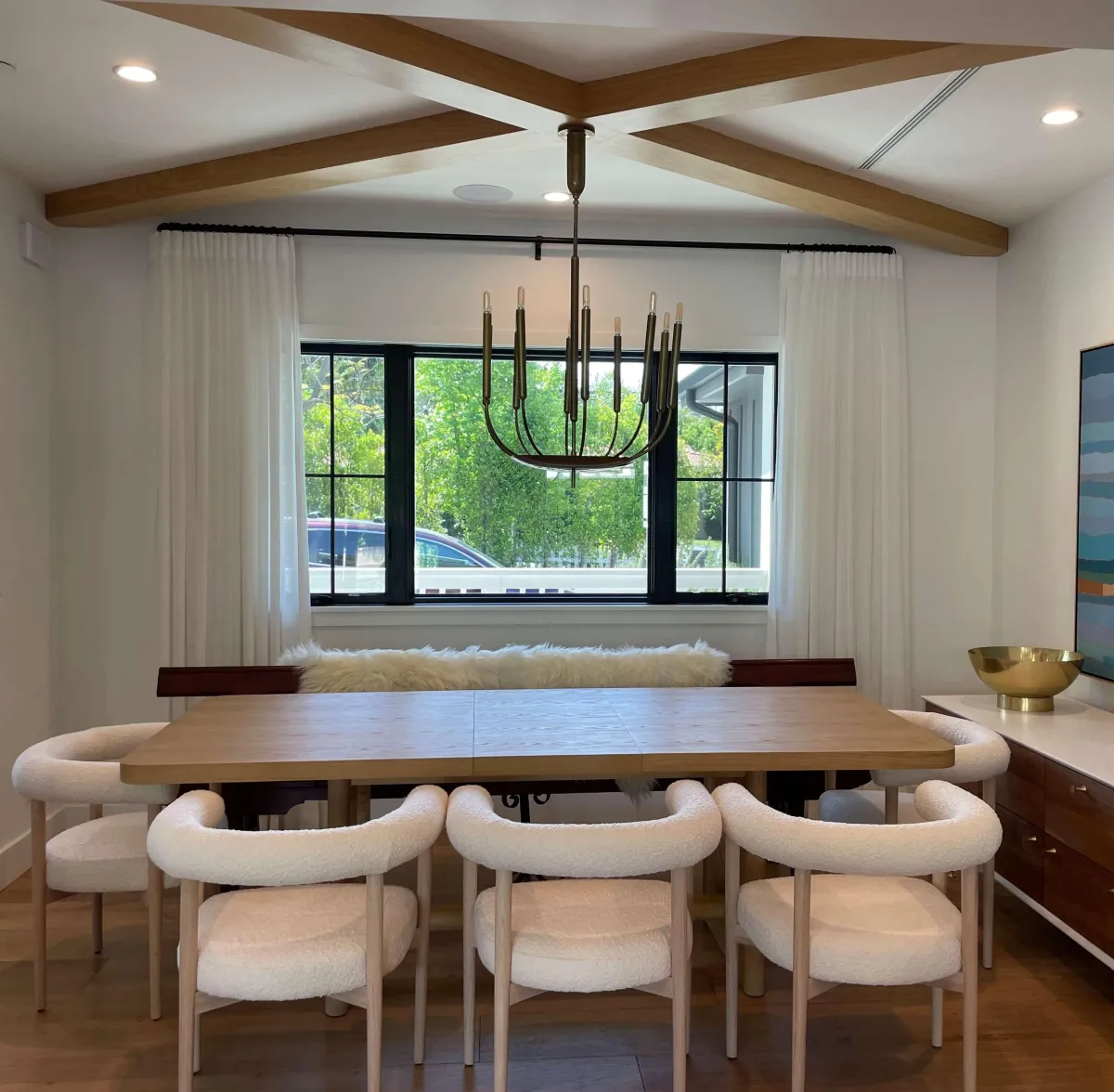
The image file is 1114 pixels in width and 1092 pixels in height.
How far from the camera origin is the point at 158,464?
3.75 meters

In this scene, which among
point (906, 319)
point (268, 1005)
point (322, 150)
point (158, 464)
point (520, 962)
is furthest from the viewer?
point (906, 319)

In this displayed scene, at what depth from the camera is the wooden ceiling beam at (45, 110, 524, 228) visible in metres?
2.98

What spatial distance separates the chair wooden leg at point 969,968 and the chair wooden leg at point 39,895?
7.66 ft

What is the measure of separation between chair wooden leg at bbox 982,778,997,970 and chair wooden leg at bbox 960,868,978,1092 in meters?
0.80

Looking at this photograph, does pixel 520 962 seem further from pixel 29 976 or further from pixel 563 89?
pixel 563 89

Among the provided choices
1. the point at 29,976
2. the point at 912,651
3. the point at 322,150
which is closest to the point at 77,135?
the point at 322,150

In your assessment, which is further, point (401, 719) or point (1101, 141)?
point (1101, 141)

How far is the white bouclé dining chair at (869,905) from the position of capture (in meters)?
1.89

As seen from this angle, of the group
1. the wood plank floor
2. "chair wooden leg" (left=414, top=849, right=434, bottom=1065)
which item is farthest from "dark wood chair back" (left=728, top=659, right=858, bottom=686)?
"chair wooden leg" (left=414, top=849, right=434, bottom=1065)

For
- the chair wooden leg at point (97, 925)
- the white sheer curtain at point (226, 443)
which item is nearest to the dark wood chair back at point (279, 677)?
the white sheer curtain at point (226, 443)

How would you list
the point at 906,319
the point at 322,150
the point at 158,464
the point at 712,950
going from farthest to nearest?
1. the point at 906,319
2. the point at 158,464
3. the point at 322,150
4. the point at 712,950

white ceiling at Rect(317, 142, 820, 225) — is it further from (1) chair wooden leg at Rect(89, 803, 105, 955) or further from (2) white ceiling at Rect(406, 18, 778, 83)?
(1) chair wooden leg at Rect(89, 803, 105, 955)

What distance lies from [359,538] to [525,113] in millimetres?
2047

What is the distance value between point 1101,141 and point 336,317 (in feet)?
9.60
